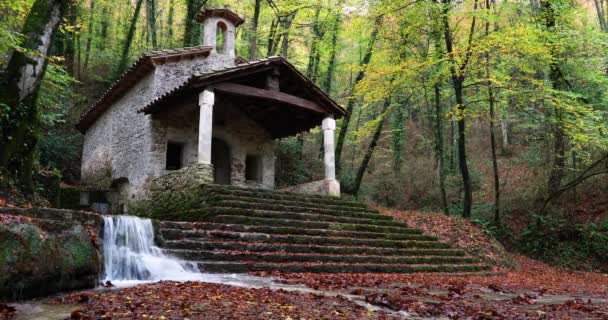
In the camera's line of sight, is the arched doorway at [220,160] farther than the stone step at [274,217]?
Yes

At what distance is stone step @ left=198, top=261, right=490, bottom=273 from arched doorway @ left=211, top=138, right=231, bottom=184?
876 centimetres

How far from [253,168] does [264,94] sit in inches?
194

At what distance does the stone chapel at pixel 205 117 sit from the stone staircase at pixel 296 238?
1.96 meters

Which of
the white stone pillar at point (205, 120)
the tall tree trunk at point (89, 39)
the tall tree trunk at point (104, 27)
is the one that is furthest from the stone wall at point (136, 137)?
the tall tree trunk at point (104, 27)

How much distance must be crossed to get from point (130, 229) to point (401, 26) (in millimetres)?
12083

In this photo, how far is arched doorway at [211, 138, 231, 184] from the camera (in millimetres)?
16109

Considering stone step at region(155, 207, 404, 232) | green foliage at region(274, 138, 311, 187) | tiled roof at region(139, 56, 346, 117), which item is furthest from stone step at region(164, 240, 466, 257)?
green foliage at region(274, 138, 311, 187)

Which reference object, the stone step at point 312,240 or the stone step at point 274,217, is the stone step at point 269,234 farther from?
the stone step at point 274,217

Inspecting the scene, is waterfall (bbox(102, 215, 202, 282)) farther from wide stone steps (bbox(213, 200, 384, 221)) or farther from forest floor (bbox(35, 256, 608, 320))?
wide stone steps (bbox(213, 200, 384, 221))

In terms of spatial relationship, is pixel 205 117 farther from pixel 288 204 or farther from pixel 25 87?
pixel 25 87

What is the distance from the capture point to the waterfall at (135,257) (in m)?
5.98

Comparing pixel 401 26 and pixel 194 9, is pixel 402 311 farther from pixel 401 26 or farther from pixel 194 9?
pixel 194 9

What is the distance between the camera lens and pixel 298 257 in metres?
8.05

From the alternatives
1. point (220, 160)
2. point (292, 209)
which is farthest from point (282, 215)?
point (220, 160)
